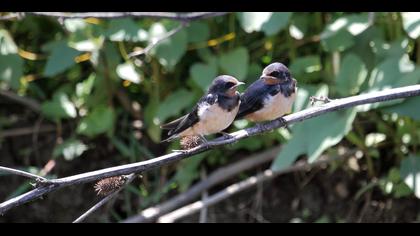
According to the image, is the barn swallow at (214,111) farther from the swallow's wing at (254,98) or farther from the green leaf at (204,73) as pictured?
the green leaf at (204,73)

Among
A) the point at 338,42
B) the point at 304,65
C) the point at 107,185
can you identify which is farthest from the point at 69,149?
the point at 107,185

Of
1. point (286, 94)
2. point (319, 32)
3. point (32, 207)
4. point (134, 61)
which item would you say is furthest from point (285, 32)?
point (32, 207)

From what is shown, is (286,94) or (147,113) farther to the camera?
(147,113)

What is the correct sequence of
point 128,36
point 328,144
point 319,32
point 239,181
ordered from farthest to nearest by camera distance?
1. point 239,181
2. point 319,32
3. point 128,36
4. point 328,144

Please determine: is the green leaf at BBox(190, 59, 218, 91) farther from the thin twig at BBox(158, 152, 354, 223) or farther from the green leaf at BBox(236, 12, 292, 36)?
the thin twig at BBox(158, 152, 354, 223)

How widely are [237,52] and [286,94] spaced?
1075 millimetres

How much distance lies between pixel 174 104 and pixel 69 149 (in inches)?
29.2

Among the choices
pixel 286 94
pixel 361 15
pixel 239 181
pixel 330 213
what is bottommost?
pixel 286 94

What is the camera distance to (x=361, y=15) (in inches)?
141

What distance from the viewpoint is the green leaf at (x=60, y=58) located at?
3.73 meters

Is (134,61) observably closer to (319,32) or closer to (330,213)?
(319,32)

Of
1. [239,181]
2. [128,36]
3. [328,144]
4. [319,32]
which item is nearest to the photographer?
[328,144]

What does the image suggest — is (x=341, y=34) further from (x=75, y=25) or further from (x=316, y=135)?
(x=75, y=25)

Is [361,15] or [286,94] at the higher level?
[361,15]
